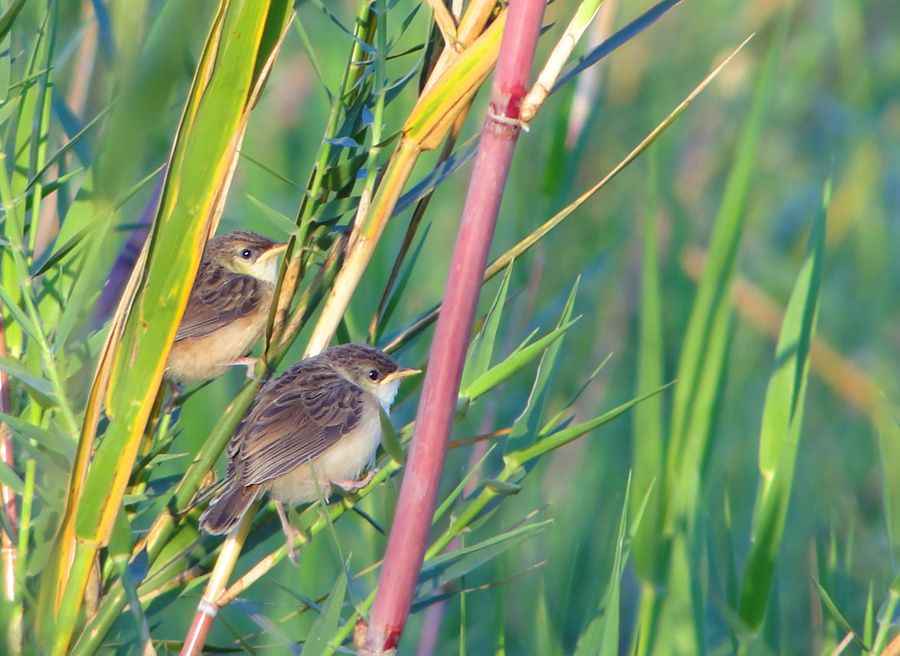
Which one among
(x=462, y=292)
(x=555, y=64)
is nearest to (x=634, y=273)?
(x=555, y=64)

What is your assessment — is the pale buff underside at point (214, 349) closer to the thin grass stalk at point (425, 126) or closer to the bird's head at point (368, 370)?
the bird's head at point (368, 370)

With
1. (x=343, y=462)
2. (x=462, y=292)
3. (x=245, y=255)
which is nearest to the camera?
(x=462, y=292)

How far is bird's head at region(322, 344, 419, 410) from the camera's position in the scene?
296 cm

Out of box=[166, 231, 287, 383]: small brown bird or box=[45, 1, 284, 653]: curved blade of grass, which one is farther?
box=[166, 231, 287, 383]: small brown bird

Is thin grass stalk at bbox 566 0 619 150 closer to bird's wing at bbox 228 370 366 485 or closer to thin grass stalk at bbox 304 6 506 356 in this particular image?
bird's wing at bbox 228 370 366 485

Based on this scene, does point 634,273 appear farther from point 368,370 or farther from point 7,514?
point 7,514

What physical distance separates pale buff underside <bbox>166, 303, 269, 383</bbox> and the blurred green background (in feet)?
0.42

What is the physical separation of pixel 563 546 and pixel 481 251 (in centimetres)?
200

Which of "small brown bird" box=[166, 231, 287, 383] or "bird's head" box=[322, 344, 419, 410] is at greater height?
"small brown bird" box=[166, 231, 287, 383]

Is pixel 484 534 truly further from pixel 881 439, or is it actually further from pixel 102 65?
pixel 102 65

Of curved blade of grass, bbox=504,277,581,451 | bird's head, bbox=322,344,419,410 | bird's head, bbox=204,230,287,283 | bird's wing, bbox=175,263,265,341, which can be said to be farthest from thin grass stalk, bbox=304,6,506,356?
bird's head, bbox=204,230,287,283

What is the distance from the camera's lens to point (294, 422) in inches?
116

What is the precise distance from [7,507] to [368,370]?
1.39 meters

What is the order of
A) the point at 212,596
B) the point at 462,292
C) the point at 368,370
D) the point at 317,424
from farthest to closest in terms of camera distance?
the point at 368,370 → the point at 317,424 → the point at 212,596 → the point at 462,292
